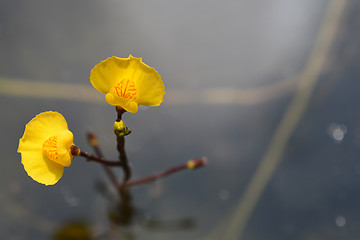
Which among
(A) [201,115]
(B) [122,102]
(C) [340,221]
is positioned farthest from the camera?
(A) [201,115]

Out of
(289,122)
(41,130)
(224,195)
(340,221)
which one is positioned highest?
(41,130)

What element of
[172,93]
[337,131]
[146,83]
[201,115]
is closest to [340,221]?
[337,131]

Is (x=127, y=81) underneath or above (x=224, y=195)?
above

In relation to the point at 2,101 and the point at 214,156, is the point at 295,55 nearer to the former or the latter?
the point at 214,156

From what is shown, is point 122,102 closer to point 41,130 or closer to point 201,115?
point 41,130

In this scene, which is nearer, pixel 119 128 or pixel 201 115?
pixel 119 128

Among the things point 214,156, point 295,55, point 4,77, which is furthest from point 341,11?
point 4,77

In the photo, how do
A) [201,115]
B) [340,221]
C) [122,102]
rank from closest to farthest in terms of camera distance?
[122,102], [340,221], [201,115]
